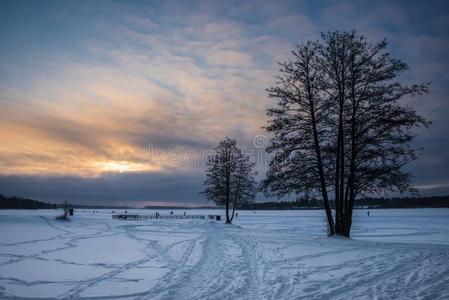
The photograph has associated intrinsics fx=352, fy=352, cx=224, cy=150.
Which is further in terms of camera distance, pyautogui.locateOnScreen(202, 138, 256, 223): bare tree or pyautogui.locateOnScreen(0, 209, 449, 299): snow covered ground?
pyautogui.locateOnScreen(202, 138, 256, 223): bare tree

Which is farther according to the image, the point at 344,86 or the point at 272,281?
the point at 344,86

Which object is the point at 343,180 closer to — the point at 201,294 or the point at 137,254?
the point at 137,254

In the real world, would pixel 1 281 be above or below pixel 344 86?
below

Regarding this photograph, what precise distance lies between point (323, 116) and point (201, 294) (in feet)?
43.9

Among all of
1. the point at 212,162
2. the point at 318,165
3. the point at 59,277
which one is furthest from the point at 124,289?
the point at 212,162

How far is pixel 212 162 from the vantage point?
152 ft

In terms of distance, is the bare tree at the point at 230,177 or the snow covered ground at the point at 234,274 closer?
the snow covered ground at the point at 234,274

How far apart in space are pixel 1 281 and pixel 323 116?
15004 mm

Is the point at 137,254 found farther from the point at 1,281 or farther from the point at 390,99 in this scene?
the point at 390,99

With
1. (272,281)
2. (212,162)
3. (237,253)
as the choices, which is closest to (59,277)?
(272,281)

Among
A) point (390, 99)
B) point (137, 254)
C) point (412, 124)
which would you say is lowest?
point (137, 254)

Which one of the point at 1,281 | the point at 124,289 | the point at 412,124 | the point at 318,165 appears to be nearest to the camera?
the point at 124,289

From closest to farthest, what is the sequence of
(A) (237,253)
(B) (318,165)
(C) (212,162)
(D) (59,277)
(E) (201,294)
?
(E) (201,294) → (D) (59,277) → (A) (237,253) → (B) (318,165) → (C) (212,162)

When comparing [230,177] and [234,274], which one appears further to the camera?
[230,177]
